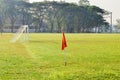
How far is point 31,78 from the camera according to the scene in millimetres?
12969

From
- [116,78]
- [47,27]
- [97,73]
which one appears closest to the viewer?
[116,78]

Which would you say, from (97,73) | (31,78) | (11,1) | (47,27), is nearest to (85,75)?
(97,73)

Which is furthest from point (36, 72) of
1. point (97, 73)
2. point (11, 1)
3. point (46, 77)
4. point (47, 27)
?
point (47, 27)

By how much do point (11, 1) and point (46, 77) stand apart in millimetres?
123976

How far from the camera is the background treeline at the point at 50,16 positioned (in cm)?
13788

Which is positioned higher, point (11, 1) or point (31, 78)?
point (11, 1)

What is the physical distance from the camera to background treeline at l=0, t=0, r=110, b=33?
137875mm

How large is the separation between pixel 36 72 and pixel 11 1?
122494mm

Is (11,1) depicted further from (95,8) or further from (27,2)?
(95,8)

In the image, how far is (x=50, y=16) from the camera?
459 feet

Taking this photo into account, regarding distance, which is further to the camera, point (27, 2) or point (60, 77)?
point (27, 2)

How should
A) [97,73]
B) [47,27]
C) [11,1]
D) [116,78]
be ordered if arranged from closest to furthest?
[116,78] < [97,73] < [11,1] < [47,27]

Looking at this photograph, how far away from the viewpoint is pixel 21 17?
140 m

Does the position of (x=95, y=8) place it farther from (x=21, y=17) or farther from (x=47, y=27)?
(x=21, y=17)
